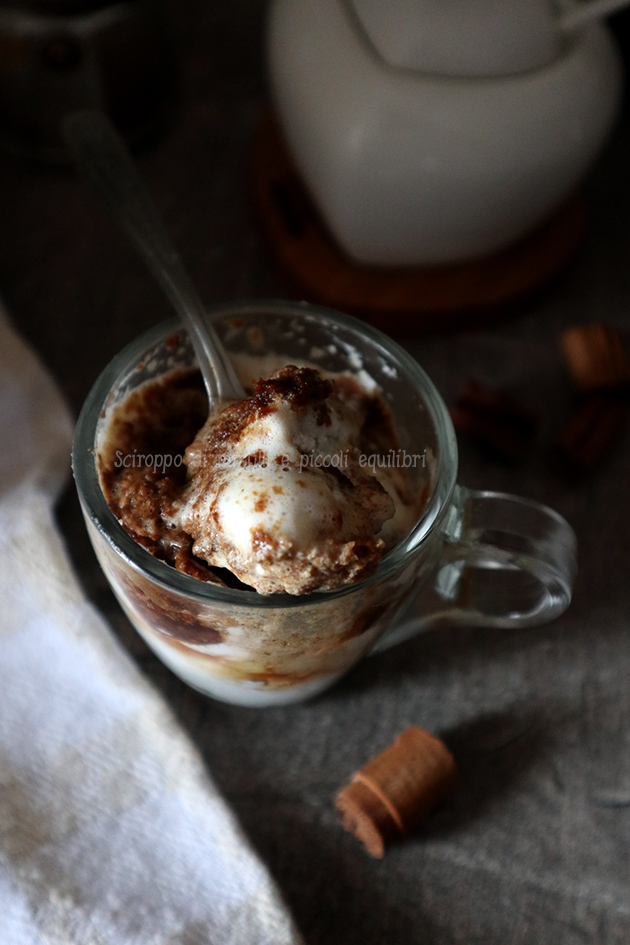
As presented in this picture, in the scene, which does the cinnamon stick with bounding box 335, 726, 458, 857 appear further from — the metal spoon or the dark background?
the metal spoon

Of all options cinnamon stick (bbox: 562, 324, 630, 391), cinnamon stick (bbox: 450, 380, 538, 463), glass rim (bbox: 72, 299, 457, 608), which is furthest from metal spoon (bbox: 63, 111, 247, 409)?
cinnamon stick (bbox: 562, 324, 630, 391)

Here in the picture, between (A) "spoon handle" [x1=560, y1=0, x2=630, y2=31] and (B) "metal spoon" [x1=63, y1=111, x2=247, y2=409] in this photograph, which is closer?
(B) "metal spoon" [x1=63, y1=111, x2=247, y2=409]

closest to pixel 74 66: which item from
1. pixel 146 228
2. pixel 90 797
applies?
pixel 146 228

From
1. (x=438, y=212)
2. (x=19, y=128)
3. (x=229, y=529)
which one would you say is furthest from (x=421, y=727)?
(x=19, y=128)

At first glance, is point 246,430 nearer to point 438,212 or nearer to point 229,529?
point 229,529

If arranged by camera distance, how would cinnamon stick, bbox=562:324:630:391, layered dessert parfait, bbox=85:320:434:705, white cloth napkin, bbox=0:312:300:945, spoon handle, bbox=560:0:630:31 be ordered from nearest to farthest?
layered dessert parfait, bbox=85:320:434:705 < white cloth napkin, bbox=0:312:300:945 < spoon handle, bbox=560:0:630:31 < cinnamon stick, bbox=562:324:630:391
